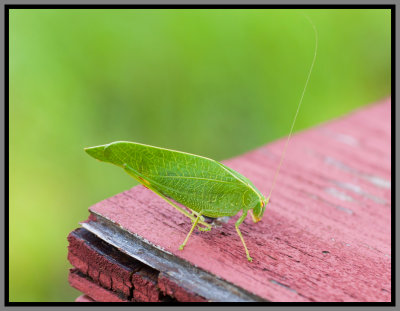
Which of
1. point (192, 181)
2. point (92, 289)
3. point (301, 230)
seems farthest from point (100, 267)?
point (301, 230)

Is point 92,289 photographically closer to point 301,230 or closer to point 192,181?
point 192,181

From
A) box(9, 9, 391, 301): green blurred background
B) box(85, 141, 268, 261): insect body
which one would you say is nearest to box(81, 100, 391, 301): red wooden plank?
box(85, 141, 268, 261): insect body

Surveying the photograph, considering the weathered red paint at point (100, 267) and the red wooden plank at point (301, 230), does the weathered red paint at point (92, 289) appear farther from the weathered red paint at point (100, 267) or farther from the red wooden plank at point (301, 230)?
the red wooden plank at point (301, 230)

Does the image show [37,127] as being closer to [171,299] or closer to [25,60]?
[25,60]

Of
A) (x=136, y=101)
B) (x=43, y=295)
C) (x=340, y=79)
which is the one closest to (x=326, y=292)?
(x=43, y=295)

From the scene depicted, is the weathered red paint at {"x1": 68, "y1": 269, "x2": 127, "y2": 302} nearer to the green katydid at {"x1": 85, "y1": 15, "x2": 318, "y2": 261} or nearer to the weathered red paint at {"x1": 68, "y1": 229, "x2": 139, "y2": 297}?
the weathered red paint at {"x1": 68, "y1": 229, "x2": 139, "y2": 297}

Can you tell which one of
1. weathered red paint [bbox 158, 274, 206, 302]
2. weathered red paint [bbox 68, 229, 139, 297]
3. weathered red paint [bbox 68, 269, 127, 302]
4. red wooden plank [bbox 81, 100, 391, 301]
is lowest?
weathered red paint [bbox 68, 269, 127, 302]

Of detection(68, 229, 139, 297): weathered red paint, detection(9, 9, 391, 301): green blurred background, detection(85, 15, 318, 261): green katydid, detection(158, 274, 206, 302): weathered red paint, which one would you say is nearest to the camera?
detection(158, 274, 206, 302): weathered red paint
